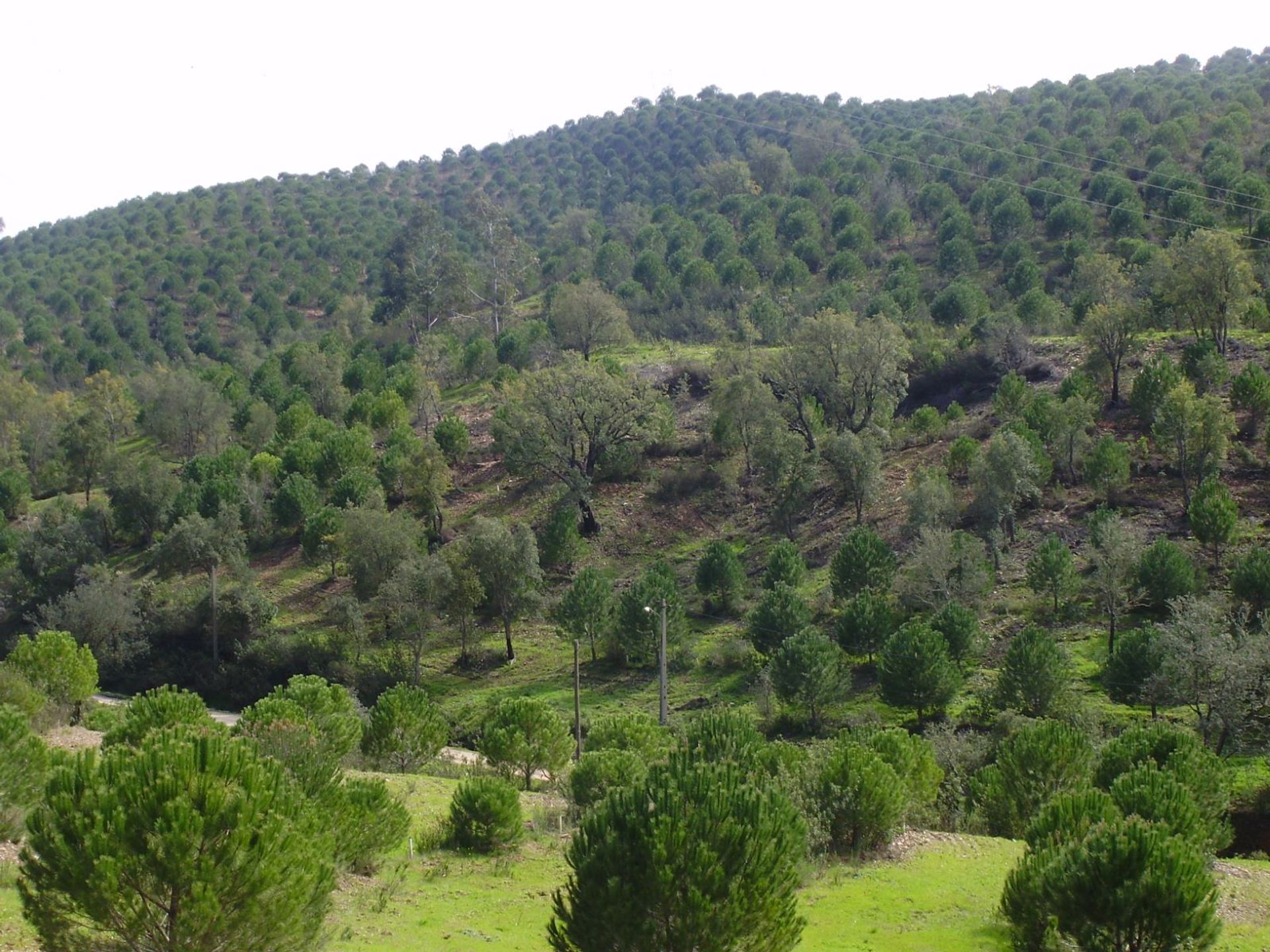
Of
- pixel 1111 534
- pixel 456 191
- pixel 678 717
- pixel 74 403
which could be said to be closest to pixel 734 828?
pixel 678 717

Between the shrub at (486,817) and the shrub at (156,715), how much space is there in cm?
537

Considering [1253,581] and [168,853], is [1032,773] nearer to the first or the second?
[1253,581]

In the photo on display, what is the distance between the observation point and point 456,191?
148m

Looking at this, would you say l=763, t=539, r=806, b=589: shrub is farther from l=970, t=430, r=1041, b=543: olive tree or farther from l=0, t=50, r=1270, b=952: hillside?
l=970, t=430, r=1041, b=543: olive tree

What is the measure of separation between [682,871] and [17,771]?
13.4 m

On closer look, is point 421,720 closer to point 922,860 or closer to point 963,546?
point 922,860

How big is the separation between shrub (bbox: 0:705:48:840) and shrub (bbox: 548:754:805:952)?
11.6 m

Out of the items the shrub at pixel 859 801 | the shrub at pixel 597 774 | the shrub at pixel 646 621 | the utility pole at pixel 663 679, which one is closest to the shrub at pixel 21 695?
the shrub at pixel 597 774

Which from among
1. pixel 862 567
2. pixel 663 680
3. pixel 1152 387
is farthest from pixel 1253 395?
pixel 663 680

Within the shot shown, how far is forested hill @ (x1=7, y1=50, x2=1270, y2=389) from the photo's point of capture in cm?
7800

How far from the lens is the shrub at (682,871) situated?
12.2 meters

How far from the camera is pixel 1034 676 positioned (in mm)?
33312

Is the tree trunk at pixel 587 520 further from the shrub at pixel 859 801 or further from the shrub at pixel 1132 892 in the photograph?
the shrub at pixel 1132 892

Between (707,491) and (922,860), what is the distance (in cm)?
3690
